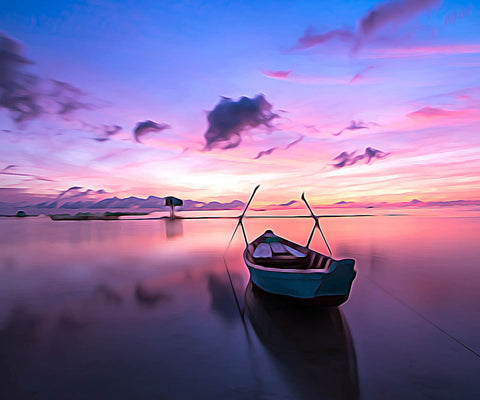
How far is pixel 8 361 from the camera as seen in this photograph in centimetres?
551

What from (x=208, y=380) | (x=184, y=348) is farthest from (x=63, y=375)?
(x=208, y=380)

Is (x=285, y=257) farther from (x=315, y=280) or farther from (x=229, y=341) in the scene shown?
(x=229, y=341)

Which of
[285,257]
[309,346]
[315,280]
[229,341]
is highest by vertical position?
[315,280]

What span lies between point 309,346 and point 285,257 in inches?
204

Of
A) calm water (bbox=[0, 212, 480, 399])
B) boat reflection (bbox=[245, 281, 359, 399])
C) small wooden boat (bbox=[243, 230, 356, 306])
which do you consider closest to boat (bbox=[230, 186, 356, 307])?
small wooden boat (bbox=[243, 230, 356, 306])

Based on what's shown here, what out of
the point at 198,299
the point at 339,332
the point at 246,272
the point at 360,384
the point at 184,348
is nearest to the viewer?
the point at 360,384

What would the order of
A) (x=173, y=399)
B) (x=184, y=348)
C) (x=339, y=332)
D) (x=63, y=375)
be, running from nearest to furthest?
(x=173, y=399) < (x=63, y=375) < (x=184, y=348) < (x=339, y=332)

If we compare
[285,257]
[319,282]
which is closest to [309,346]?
[319,282]

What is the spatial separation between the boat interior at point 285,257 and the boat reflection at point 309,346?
1762mm

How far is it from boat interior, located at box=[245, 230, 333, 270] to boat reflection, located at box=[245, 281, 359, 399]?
1.76 m

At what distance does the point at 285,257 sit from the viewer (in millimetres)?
10992

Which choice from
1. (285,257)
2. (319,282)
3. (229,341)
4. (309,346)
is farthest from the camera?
(285,257)

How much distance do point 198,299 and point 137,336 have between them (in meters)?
3.24

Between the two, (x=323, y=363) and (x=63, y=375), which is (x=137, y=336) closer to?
(x=63, y=375)
